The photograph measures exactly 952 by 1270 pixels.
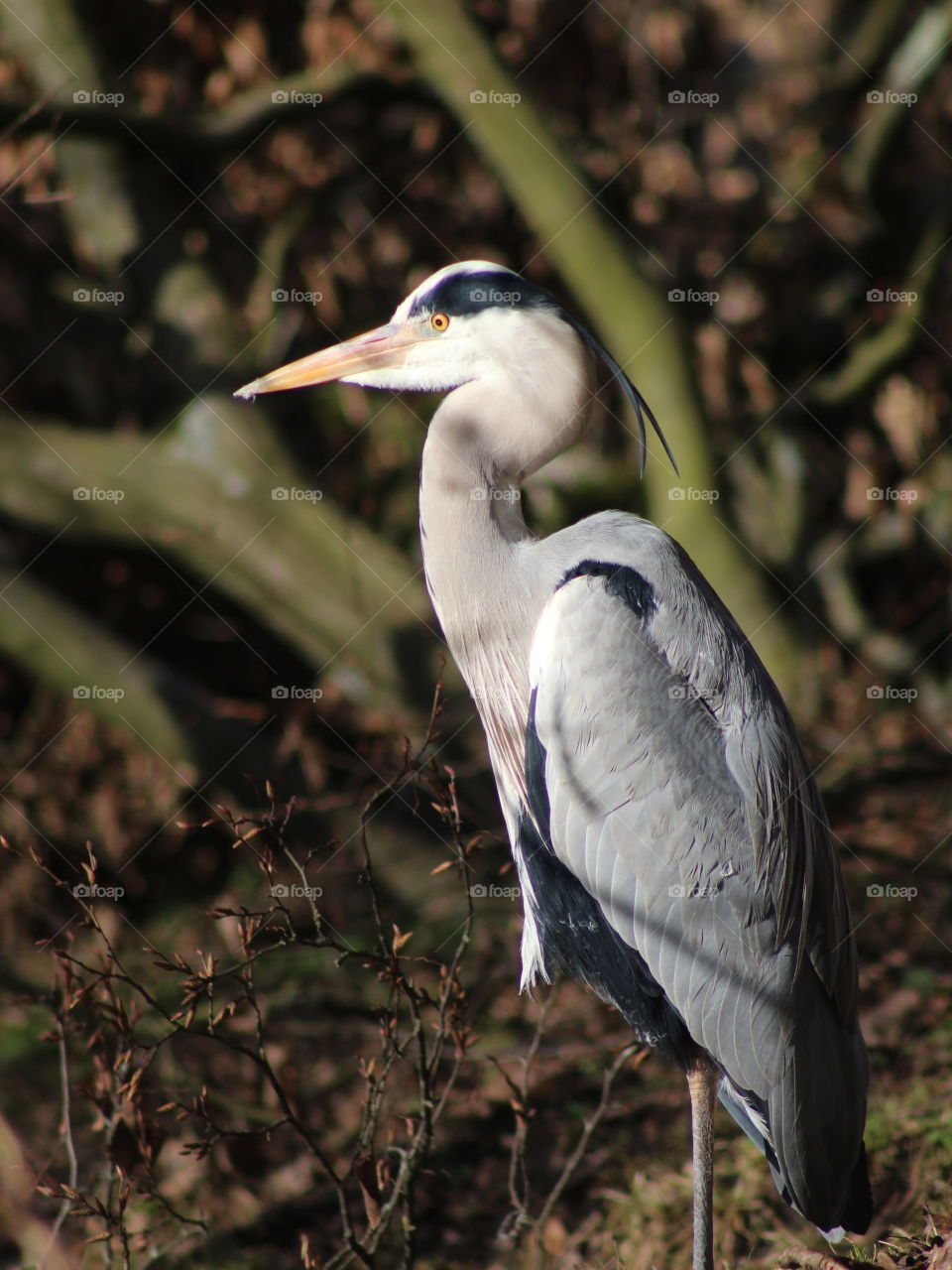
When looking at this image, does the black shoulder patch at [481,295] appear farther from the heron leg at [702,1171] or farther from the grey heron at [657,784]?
the heron leg at [702,1171]

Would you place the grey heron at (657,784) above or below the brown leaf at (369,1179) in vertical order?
above

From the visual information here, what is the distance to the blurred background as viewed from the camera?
337 cm

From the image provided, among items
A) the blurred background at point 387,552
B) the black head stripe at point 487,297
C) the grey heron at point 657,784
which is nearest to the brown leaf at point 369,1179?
the blurred background at point 387,552

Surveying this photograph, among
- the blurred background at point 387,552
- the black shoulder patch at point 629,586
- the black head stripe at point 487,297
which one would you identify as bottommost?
the blurred background at point 387,552

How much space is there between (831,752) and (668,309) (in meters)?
1.76

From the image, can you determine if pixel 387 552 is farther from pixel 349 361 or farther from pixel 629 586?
pixel 629 586

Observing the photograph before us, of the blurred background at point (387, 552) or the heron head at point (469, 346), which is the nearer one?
the heron head at point (469, 346)

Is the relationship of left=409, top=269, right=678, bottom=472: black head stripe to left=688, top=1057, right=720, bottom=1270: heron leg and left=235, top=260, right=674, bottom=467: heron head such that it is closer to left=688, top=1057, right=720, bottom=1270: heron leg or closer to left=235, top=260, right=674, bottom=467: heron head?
left=235, top=260, right=674, bottom=467: heron head

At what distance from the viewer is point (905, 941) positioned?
4.27 meters

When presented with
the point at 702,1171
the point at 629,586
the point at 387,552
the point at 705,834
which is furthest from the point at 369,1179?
the point at 387,552

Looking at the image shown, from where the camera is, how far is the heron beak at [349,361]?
2.70m

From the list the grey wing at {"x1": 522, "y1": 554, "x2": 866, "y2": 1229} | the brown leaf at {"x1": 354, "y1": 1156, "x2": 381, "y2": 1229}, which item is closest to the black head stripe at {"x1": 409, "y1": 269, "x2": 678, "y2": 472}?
the grey wing at {"x1": 522, "y1": 554, "x2": 866, "y2": 1229}

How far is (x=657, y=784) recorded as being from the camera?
2371 millimetres

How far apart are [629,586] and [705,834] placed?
1.60 ft
